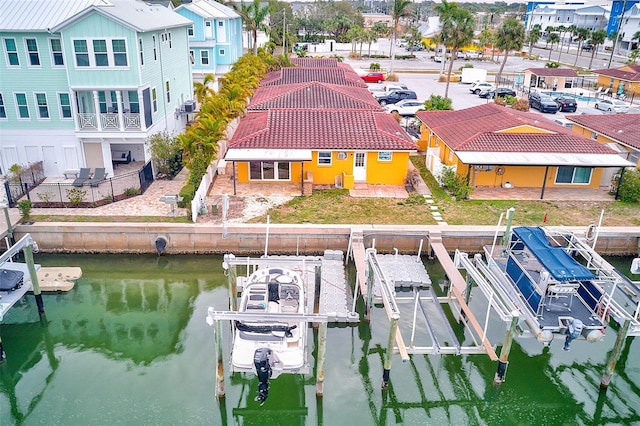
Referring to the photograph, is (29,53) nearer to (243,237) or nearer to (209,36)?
(243,237)

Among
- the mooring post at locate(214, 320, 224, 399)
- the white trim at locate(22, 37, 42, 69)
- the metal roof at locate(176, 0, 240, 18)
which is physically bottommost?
the mooring post at locate(214, 320, 224, 399)

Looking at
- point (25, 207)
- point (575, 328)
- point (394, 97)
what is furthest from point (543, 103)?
point (25, 207)

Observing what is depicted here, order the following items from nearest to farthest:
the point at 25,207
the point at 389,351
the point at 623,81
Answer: the point at 389,351, the point at 25,207, the point at 623,81

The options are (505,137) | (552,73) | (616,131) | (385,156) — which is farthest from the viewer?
(552,73)

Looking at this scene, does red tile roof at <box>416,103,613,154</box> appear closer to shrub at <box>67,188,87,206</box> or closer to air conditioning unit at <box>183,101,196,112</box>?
air conditioning unit at <box>183,101,196,112</box>

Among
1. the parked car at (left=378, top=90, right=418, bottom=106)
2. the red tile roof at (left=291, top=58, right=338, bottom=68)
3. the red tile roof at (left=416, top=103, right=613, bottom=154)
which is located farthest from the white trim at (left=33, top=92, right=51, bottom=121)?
the red tile roof at (left=291, top=58, right=338, bottom=68)

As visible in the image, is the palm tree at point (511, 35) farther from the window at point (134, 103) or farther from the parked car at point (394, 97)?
the window at point (134, 103)

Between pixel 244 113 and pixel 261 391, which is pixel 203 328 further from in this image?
pixel 244 113
